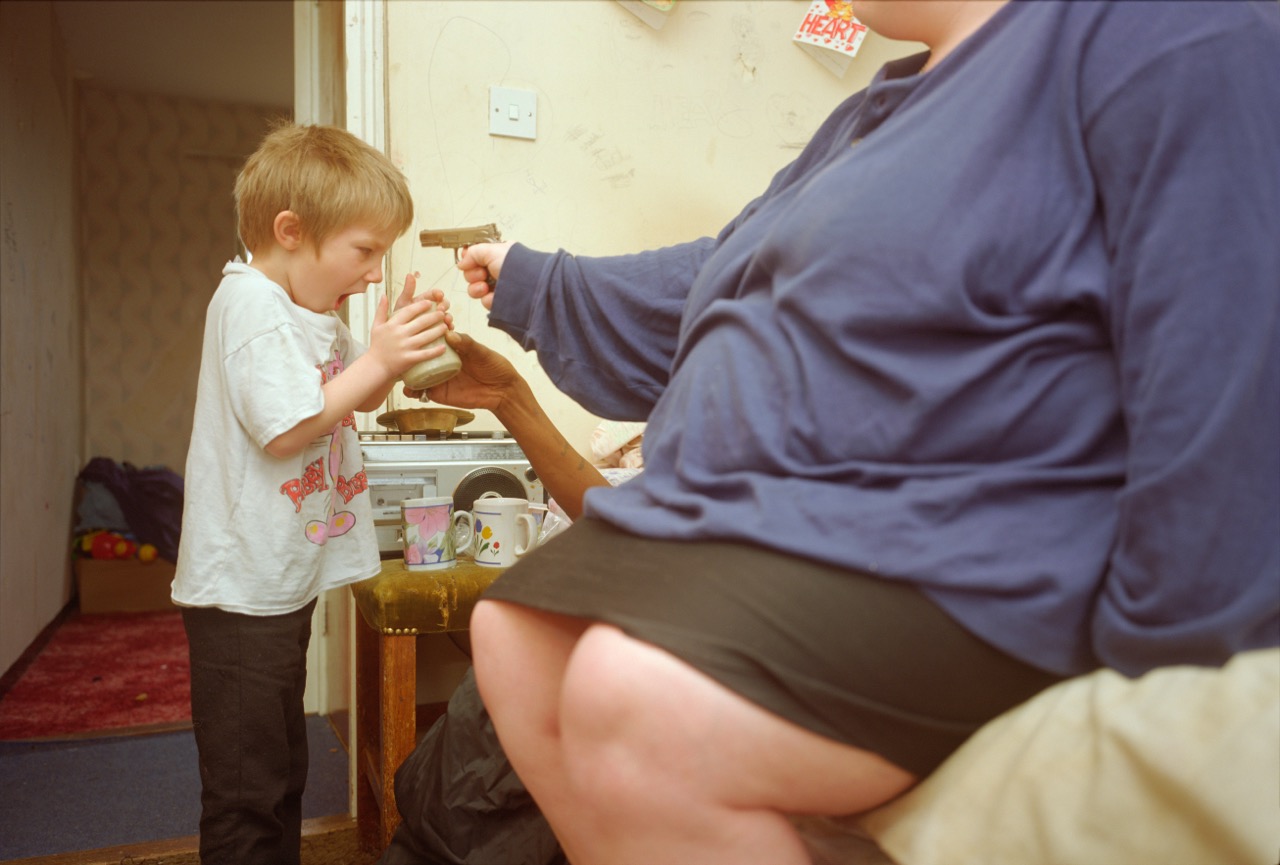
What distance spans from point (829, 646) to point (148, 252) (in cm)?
483

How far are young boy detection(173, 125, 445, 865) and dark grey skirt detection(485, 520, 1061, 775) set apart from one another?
612mm

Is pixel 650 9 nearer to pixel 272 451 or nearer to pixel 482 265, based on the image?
pixel 482 265

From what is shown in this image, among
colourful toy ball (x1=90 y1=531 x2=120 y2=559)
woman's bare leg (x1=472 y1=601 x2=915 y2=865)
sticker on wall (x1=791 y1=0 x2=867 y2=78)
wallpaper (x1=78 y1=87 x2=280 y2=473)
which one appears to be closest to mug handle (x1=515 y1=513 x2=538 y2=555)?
woman's bare leg (x1=472 y1=601 x2=915 y2=865)

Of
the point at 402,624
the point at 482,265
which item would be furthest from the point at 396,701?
the point at 482,265

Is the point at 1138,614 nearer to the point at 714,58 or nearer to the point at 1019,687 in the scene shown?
the point at 1019,687

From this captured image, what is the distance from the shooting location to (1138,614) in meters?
0.49

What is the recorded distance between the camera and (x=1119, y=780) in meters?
0.52

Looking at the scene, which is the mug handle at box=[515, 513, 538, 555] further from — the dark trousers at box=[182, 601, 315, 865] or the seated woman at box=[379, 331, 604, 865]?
the dark trousers at box=[182, 601, 315, 865]

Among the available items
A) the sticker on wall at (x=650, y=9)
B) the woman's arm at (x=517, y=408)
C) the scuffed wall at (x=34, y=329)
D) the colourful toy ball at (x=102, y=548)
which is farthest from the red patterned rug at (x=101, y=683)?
the sticker on wall at (x=650, y=9)

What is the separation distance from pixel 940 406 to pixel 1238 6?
28 centimetres

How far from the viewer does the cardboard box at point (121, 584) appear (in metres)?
3.34

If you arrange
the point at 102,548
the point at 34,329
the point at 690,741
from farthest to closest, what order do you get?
the point at 102,548 → the point at 34,329 → the point at 690,741

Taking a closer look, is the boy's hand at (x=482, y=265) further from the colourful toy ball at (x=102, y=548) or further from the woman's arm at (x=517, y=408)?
the colourful toy ball at (x=102, y=548)

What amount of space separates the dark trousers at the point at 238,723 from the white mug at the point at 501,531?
12.0 inches
